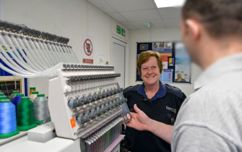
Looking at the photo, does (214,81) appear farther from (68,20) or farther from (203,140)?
(68,20)

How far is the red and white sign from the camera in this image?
10.5 feet

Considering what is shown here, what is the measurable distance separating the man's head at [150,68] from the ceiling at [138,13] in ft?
3.69

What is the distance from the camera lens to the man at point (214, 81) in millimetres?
514

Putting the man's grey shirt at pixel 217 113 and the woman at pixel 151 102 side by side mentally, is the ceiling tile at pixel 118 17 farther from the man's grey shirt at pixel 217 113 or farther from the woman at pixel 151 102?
the man's grey shirt at pixel 217 113

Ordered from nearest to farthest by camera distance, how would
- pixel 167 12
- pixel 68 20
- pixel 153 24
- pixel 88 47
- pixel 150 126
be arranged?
pixel 150 126
pixel 68 20
pixel 88 47
pixel 167 12
pixel 153 24

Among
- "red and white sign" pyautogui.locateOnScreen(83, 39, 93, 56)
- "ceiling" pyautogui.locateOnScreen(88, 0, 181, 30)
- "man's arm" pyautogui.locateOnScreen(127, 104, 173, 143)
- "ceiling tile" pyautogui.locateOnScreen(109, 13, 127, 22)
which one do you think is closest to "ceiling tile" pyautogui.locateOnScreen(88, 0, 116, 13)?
"ceiling" pyautogui.locateOnScreen(88, 0, 181, 30)

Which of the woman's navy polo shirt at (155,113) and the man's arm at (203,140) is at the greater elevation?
the man's arm at (203,140)

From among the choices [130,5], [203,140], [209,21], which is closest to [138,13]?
[130,5]

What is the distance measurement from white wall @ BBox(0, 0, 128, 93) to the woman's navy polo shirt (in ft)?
3.82

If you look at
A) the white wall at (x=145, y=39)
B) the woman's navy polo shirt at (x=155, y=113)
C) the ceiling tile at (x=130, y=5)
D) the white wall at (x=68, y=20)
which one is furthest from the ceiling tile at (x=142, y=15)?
the woman's navy polo shirt at (x=155, y=113)

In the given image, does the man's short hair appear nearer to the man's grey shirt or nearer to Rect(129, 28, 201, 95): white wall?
the man's grey shirt

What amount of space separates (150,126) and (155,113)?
240 millimetres

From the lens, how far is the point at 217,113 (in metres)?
0.52

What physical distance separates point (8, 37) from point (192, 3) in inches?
37.4
